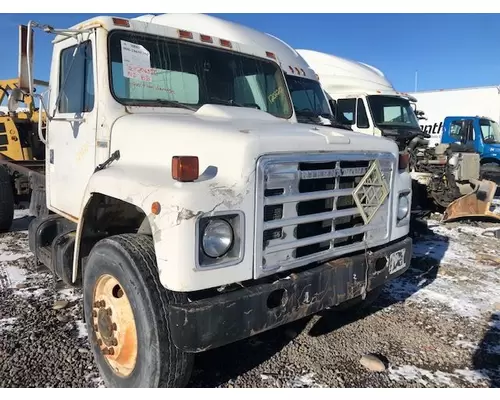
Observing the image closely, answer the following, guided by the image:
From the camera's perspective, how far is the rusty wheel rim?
105 inches

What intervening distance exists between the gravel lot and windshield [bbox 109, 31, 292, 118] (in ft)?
6.19

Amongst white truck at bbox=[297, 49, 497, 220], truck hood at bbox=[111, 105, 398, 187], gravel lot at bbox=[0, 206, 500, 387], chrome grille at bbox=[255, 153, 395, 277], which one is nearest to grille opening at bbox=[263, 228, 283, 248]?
chrome grille at bbox=[255, 153, 395, 277]

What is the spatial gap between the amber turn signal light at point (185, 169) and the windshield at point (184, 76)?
3.90 ft

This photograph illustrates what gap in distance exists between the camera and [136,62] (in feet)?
11.1

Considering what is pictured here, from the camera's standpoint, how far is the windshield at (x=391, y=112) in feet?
33.9

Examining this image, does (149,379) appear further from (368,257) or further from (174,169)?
(368,257)

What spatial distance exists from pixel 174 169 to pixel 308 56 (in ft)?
33.4

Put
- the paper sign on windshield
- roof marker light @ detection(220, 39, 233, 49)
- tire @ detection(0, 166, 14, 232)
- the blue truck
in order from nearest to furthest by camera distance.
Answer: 1. the paper sign on windshield
2. roof marker light @ detection(220, 39, 233, 49)
3. tire @ detection(0, 166, 14, 232)
4. the blue truck

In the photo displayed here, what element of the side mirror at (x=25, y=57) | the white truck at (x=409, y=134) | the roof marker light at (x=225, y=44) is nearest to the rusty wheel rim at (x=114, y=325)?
the side mirror at (x=25, y=57)

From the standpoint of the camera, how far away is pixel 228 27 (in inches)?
283

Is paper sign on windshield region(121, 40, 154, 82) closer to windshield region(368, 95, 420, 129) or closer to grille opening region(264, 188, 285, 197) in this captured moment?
grille opening region(264, 188, 285, 197)

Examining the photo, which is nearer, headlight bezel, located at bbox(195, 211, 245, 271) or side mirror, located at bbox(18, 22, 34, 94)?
headlight bezel, located at bbox(195, 211, 245, 271)

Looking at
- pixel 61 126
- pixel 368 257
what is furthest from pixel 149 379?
pixel 61 126

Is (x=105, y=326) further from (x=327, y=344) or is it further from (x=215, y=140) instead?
(x=327, y=344)
